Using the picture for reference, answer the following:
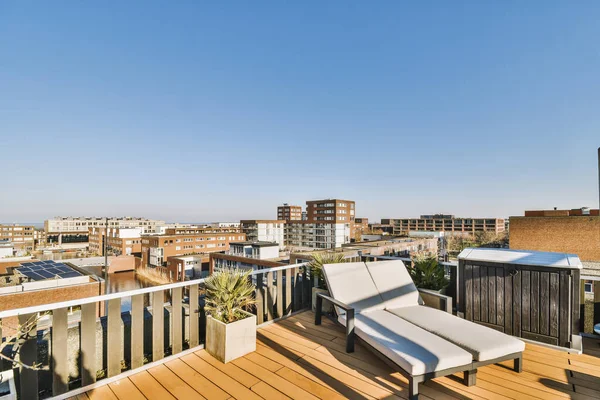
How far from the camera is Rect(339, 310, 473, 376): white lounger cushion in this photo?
77.4 inches

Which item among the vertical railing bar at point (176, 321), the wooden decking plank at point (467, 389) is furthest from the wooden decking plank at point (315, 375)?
the vertical railing bar at point (176, 321)

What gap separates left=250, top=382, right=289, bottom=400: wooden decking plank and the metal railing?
3.43 ft

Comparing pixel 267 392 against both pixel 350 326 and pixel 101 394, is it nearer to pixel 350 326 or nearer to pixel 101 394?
pixel 350 326

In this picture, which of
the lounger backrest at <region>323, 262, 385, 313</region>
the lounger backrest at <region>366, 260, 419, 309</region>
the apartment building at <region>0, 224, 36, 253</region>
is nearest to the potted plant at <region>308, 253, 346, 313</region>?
the lounger backrest at <region>323, 262, 385, 313</region>

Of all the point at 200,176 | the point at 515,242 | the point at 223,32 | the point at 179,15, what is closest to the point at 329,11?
the point at 223,32

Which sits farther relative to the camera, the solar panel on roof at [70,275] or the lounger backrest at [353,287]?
the solar panel on roof at [70,275]

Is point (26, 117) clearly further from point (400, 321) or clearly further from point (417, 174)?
point (417, 174)

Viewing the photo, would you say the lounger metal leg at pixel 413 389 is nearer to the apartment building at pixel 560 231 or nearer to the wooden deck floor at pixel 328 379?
the wooden deck floor at pixel 328 379

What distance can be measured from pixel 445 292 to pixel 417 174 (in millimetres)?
26860

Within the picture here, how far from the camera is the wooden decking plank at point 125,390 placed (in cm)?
210

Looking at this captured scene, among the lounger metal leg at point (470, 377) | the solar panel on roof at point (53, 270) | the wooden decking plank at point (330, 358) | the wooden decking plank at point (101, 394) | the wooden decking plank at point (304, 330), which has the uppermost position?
the lounger metal leg at point (470, 377)

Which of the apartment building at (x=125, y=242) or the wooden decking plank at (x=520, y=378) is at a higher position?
the wooden decking plank at (x=520, y=378)

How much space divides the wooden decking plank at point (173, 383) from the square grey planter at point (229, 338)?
0.43 metres

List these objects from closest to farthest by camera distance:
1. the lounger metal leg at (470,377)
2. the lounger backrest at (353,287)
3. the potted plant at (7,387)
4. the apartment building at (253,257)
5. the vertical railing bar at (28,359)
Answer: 1. the potted plant at (7,387)
2. the vertical railing bar at (28,359)
3. the lounger metal leg at (470,377)
4. the lounger backrest at (353,287)
5. the apartment building at (253,257)
